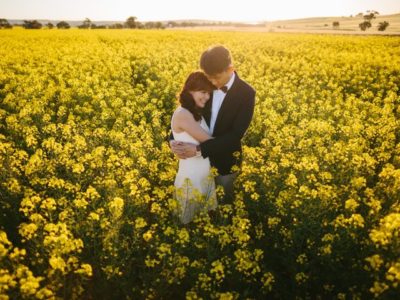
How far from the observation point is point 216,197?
4.55 m

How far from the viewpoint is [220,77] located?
3695 mm

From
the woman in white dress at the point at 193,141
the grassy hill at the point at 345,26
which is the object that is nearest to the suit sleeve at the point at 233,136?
the woman in white dress at the point at 193,141

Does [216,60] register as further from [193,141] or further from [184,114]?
[193,141]

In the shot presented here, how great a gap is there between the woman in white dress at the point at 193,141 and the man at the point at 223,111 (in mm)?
106

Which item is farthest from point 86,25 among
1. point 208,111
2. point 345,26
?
point 208,111

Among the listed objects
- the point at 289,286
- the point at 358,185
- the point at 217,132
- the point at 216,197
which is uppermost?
the point at 217,132

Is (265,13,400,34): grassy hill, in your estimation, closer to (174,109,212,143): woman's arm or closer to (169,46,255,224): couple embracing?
(169,46,255,224): couple embracing

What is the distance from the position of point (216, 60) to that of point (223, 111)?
68 centimetres

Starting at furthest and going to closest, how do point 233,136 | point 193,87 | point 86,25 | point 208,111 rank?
point 86,25
point 208,111
point 233,136
point 193,87

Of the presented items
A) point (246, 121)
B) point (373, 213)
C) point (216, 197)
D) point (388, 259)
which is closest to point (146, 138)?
point (216, 197)

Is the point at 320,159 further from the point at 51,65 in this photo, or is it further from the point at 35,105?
the point at 51,65

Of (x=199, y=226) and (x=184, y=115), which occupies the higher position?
(x=184, y=115)

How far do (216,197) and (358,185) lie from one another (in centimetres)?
168

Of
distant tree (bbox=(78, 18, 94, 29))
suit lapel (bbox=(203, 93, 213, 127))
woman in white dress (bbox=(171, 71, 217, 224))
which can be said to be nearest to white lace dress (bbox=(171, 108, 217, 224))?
woman in white dress (bbox=(171, 71, 217, 224))
